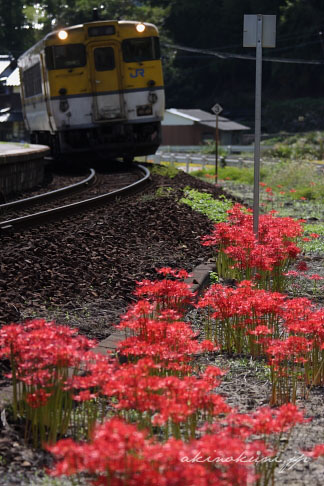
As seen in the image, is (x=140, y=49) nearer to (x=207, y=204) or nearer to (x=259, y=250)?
(x=207, y=204)

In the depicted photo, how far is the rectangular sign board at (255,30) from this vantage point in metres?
8.14

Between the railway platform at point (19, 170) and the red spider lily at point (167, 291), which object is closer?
the red spider lily at point (167, 291)

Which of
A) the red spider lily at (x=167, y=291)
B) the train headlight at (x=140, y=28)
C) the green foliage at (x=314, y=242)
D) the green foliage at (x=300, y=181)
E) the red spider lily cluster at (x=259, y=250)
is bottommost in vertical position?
the green foliage at (x=300, y=181)

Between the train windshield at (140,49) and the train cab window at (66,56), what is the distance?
1.11 m

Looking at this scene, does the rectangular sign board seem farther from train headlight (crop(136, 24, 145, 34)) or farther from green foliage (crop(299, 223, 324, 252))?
train headlight (crop(136, 24, 145, 34))

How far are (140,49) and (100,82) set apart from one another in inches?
54.4

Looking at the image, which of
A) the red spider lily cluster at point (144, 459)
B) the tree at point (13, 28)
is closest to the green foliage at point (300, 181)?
the red spider lily cluster at point (144, 459)

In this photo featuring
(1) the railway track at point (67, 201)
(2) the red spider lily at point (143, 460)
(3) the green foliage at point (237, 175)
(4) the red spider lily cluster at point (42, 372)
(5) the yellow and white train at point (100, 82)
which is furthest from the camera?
(3) the green foliage at point (237, 175)

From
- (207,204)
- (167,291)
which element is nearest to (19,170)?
(207,204)

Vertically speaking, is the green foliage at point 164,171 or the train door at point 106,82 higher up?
the train door at point 106,82

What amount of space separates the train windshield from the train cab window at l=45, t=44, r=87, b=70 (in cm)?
111

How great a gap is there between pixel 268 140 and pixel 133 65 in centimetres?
4344

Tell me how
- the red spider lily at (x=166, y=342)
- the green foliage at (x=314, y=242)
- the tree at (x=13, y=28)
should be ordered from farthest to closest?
the tree at (x=13, y=28) < the green foliage at (x=314, y=242) < the red spider lily at (x=166, y=342)

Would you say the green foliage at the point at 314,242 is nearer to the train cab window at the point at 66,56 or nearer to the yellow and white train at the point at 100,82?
the yellow and white train at the point at 100,82
